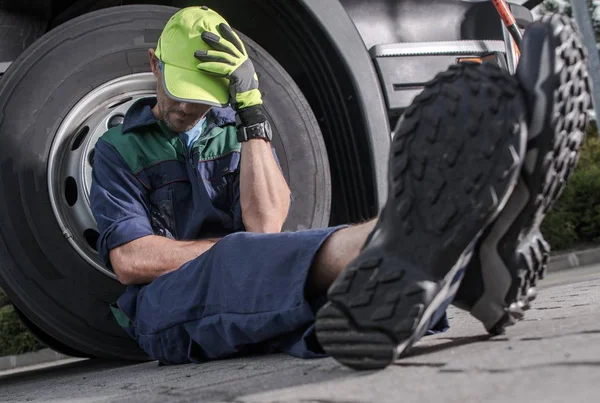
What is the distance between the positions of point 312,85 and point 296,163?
0.91 feet

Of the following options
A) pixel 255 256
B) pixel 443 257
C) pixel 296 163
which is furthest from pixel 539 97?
pixel 296 163

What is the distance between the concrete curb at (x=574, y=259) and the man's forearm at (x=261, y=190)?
22.6 ft

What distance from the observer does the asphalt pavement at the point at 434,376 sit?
120 centimetres

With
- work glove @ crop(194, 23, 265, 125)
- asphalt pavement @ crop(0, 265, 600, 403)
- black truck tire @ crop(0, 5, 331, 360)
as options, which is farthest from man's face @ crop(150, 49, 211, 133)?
asphalt pavement @ crop(0, 265, 600, 403)

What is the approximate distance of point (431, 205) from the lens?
1.49 meters

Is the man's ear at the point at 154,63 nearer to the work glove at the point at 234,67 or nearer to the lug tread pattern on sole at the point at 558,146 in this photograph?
the work glove at the point at 234,67

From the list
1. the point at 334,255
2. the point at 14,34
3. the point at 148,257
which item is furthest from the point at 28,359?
the point at 334,255

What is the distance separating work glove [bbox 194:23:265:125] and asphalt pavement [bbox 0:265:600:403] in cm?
82

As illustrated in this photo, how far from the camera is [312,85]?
9.84ft

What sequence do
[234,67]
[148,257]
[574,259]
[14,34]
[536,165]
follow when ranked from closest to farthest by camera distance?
[536,165], [148,257], [234,67], [14,34], [574,259]

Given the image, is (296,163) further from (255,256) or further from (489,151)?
(489,151)

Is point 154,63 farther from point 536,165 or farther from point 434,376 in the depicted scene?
point 434,376

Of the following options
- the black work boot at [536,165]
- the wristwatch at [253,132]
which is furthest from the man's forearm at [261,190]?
the black work boot at [536,165]

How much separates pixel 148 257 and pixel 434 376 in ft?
3.96
